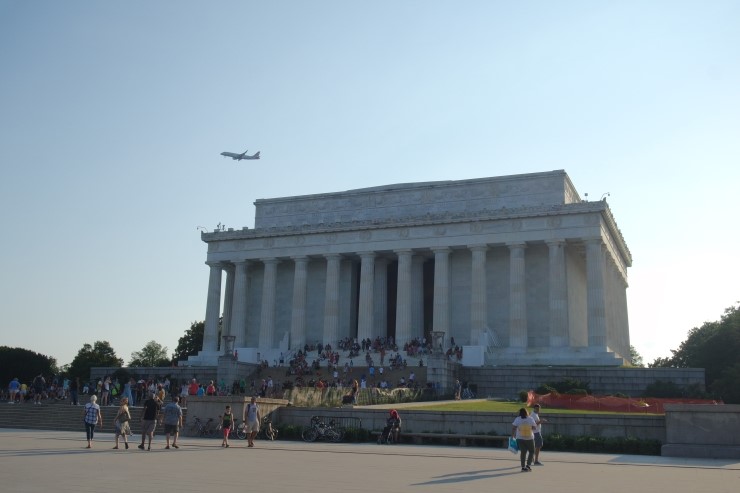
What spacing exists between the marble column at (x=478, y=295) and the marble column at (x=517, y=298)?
1.97m

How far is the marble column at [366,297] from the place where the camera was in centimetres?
6084

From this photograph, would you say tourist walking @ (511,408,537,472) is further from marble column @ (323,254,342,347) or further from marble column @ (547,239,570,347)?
marble column @ (323,254,342,347)

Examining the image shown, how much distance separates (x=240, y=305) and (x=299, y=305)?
569 centimetres

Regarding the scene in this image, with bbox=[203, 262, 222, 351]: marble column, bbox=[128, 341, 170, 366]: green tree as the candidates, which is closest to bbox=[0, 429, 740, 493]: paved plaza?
bbox=[203, 262, 222, 351]: marble column

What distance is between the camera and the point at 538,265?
59.1 m

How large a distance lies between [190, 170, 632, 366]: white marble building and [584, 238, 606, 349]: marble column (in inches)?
3.0

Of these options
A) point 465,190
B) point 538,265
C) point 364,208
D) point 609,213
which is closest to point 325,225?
point 364,208

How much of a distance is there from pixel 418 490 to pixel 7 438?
60.3ft

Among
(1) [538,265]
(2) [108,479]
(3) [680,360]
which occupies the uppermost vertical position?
(1) [538,265]

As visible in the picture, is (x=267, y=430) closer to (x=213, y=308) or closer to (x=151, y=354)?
(x=213, y=308)

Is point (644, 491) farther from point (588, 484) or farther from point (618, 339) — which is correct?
point (618, 339)

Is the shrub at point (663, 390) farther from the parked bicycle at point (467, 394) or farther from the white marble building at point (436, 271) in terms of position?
the parked bicycle at point (467, 394)

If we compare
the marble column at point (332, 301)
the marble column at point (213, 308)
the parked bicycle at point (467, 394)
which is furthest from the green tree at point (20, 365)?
the parked bicycle at point (467, 394)

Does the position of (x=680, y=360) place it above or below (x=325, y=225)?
below
